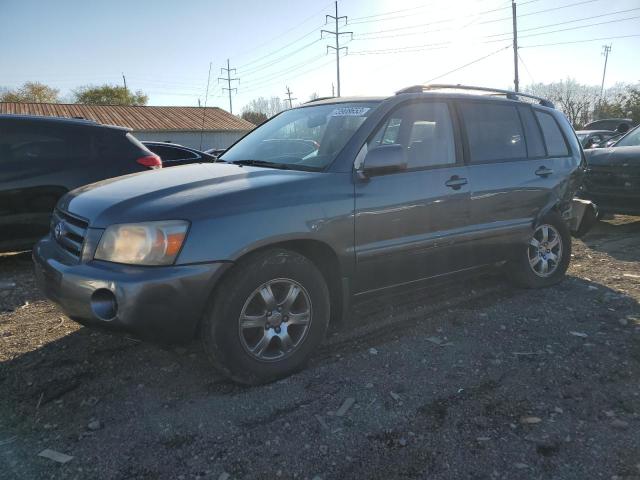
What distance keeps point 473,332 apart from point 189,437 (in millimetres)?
2277

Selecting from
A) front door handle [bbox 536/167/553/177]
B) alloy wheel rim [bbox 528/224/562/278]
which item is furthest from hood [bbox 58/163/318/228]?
alloy wheel rim [bbox 528/224/562/278]

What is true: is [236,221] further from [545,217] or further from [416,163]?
[545,217]

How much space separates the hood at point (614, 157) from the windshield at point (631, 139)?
1.19 feet

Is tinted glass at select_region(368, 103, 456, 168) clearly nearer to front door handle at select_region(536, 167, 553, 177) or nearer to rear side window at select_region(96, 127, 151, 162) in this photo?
front door handle at select_region(536, 167, 553, 177)

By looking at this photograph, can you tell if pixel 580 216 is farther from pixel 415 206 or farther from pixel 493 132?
pixel 415 206

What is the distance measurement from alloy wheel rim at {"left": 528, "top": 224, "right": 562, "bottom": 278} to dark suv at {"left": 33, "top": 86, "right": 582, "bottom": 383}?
0.65 feet

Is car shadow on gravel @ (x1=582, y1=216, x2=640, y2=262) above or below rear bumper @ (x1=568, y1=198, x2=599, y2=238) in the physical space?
below

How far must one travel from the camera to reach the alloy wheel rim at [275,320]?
292 centimetres

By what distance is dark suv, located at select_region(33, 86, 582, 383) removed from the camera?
2.67 meters

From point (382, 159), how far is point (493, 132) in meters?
1.61

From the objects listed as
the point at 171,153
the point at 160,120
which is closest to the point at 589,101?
the point at 160,120

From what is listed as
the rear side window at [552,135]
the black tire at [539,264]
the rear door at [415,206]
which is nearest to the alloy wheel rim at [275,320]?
the rear door at [415,206]

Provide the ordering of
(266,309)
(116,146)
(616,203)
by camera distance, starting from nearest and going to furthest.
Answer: (266,309) → (116,146) → (616,203)

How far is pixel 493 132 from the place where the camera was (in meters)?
4.33
